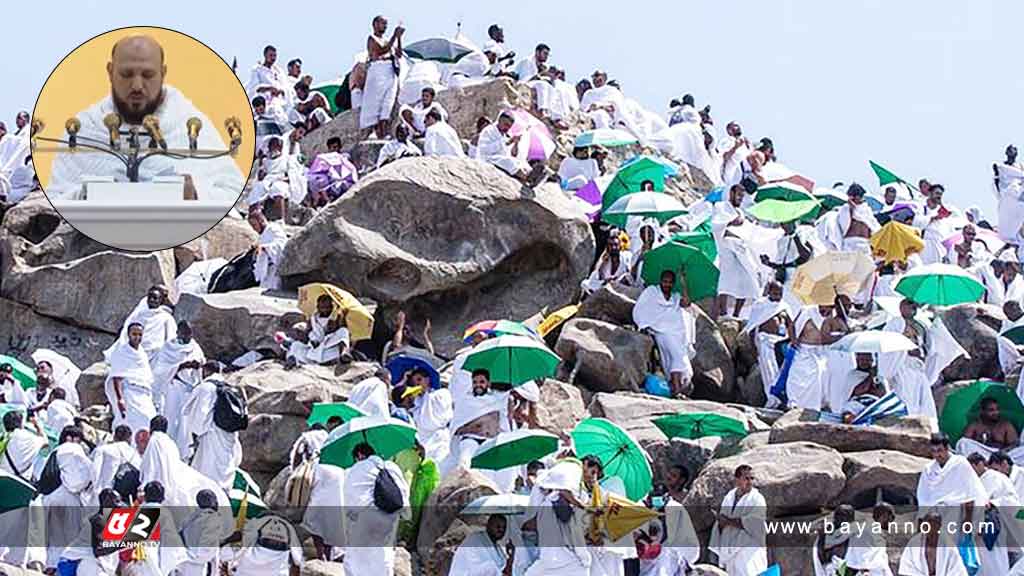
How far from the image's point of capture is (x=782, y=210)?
102ft

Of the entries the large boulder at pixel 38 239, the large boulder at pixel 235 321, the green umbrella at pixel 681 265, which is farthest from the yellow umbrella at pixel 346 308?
the large boulder at pixel 38 239

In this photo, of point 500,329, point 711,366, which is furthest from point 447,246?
point 500,329

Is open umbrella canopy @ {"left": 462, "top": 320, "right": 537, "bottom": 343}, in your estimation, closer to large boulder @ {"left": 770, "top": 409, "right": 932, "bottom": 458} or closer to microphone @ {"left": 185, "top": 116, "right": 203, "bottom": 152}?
large boulder @ {"left": 770, "top": 409, "right": 932, "bottom": 458}

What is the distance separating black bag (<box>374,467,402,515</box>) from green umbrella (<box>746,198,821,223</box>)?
32.6 ft

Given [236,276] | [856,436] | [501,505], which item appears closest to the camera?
[501,505]

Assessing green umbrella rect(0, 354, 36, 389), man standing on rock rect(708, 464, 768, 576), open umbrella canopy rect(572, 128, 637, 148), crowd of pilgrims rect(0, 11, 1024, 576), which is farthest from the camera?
open umbrella canopy rect(572, 128, 637, 148)

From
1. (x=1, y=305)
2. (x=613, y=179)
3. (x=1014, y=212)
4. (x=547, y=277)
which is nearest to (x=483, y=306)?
(x=547, y=277)

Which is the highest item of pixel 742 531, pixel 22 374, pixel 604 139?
pixel 604 139

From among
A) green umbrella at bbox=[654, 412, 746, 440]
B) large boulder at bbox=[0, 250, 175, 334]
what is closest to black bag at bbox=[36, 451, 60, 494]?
green umbrella at bbox=[654, 412, 746, 440]

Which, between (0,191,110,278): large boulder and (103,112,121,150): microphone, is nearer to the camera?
(103,112,121,150): microphone

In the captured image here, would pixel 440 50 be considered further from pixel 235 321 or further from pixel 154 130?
pixel 154 130

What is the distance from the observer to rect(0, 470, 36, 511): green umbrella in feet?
76.3

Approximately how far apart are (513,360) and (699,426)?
6.81 feet

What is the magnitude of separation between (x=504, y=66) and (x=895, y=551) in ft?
59.6
